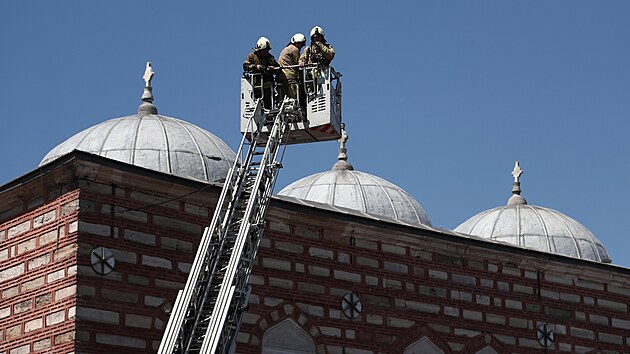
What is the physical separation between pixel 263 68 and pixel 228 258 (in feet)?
12.6

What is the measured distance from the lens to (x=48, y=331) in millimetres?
19109

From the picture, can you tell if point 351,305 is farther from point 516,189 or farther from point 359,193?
point 516,189

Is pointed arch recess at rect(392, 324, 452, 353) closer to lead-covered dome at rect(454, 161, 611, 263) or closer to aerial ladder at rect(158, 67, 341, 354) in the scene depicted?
aerial ladder at rect(158, 67, 341, 354)

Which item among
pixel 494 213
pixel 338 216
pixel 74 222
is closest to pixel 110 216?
pixel 74 222

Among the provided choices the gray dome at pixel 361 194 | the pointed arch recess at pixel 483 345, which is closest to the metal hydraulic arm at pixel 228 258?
the pointed arch recess at pixel 483 345

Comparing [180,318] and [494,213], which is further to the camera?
[494,213]

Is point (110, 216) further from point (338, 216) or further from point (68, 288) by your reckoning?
point (338, 216)

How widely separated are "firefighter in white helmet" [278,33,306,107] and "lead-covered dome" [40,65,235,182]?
543 centimetres

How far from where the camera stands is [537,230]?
35.6 meters

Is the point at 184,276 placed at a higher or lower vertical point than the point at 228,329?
higher

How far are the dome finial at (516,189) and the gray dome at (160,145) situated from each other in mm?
11489

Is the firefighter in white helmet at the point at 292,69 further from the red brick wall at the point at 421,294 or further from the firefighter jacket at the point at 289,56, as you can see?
the red brick wall at the point at 421,294

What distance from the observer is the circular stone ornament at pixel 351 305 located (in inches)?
885

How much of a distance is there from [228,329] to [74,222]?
3.01 metres
